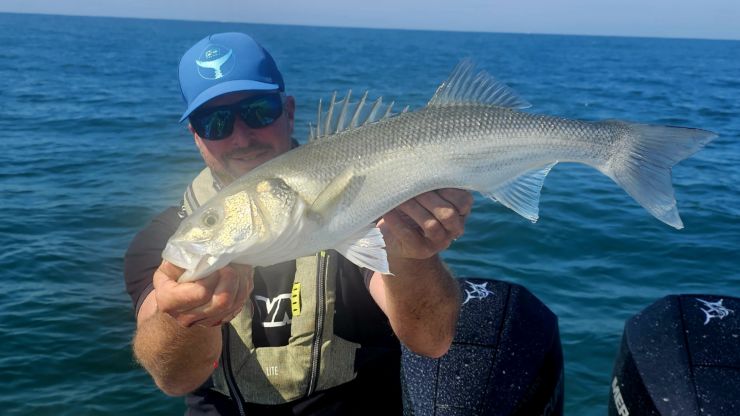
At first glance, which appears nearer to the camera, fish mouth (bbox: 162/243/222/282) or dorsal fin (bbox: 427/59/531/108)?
fish mouth (bbox: 162/243/222/282)

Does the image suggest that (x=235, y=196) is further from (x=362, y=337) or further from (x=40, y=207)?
(x=40, y=207)

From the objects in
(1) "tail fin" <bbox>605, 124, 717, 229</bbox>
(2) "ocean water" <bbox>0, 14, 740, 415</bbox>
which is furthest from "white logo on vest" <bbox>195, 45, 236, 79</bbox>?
(1) "tail fin" <bbox>605, 124, 717, 229</bbox>

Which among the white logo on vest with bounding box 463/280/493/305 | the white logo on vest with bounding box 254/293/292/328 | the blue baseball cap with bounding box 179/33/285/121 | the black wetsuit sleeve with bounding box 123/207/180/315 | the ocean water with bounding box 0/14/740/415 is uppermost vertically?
the blue baseball cap with bounding box 179/33/285/121

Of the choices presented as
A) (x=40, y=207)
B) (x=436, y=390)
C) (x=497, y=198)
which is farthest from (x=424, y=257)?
(x=40, y=207)

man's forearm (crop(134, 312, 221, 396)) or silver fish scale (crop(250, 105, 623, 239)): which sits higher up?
silver fish scale (crop(250, 105, 623, 239))

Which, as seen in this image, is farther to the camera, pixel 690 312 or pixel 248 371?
pixel 690 312

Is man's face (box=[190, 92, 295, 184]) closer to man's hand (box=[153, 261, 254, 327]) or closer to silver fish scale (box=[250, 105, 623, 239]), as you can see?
silver fish scale (box=[250, 105, 623, 239])

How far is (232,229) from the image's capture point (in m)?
2.91

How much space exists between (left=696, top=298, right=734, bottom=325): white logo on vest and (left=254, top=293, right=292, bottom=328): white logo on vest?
2.55 metres

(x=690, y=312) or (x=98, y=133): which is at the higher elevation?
(x=690, y=312)

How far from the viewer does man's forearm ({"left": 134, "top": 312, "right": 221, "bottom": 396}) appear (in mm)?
3422

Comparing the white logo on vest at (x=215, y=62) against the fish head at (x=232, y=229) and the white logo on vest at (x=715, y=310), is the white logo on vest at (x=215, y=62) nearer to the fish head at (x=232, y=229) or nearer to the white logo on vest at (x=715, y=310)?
the fish head at (x=232, y=229)

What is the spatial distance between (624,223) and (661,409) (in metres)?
8.87

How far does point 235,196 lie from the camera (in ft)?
9.91
